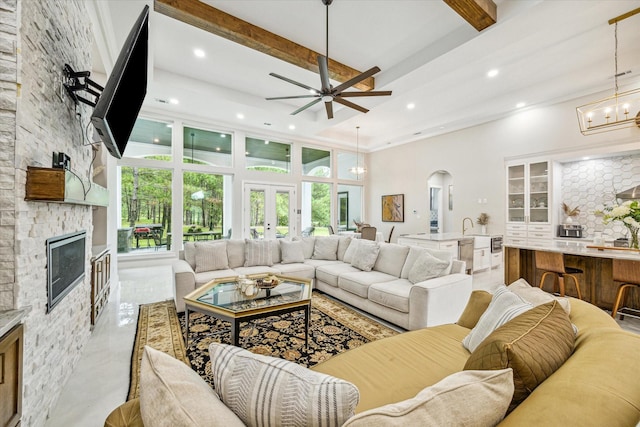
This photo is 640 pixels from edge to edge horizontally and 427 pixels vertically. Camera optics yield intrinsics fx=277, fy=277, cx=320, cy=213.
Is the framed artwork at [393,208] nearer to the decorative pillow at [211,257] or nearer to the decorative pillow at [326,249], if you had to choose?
the decorative pillow at [326,249]

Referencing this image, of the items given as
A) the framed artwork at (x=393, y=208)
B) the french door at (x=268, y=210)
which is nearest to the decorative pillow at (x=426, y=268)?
the french door at (x=268, y=210)

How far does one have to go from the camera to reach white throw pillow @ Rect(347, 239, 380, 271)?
12.5ft

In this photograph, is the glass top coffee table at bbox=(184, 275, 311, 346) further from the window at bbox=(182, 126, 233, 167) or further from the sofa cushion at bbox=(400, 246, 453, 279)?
the window at bbox=(182, 126, 233, 167)

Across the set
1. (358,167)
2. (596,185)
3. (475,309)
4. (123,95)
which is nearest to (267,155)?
(358,167)

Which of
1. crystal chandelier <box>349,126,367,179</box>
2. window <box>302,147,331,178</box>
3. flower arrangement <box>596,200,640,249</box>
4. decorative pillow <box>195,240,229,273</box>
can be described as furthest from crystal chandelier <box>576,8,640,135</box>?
window <box>302,147,331,178</box>

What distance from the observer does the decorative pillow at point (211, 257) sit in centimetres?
372

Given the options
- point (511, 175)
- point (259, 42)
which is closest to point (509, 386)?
point (259, 42)

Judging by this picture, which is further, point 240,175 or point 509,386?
point 240,175

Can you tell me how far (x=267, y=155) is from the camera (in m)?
7.75

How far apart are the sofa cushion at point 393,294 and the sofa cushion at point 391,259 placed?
317 millimetres

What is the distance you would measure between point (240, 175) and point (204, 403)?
6815mm

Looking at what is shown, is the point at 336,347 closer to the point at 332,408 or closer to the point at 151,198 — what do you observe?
the point at 332,408

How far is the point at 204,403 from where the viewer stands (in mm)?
702

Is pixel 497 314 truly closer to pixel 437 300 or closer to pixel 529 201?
pixel 437 300
